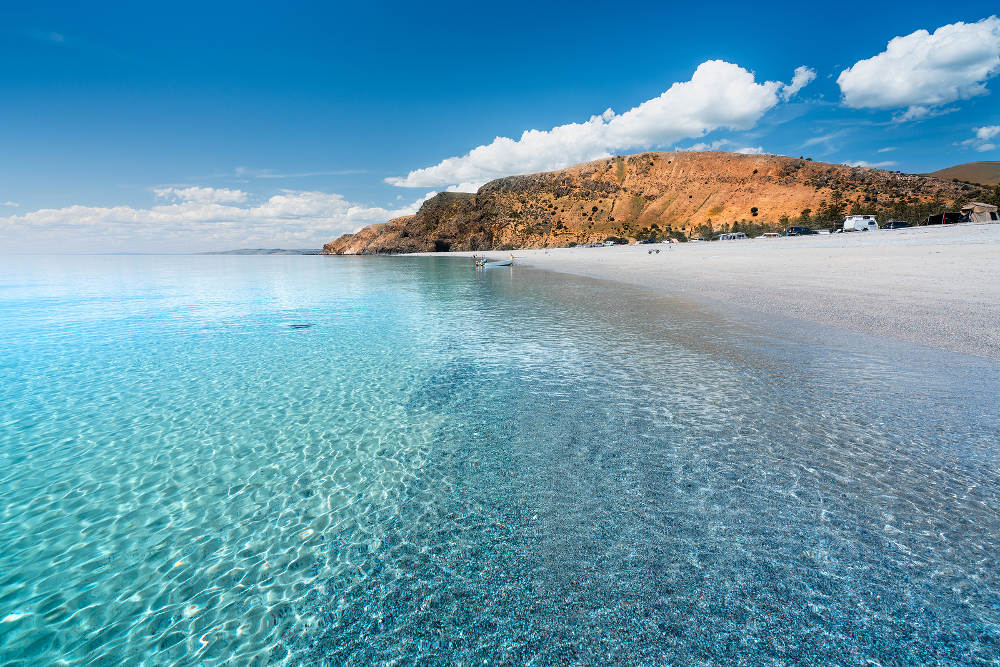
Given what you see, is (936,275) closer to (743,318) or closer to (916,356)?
(743,318)

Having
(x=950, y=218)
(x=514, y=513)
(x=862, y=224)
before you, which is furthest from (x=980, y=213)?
(x=514, y=513)

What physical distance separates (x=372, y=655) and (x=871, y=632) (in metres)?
3.97

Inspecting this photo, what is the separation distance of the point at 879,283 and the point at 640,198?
120m

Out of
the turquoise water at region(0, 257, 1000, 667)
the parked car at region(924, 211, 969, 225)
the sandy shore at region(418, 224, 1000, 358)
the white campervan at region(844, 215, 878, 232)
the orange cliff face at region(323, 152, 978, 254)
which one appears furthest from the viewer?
the orange cliff face at region(323, 152, 978, 254)

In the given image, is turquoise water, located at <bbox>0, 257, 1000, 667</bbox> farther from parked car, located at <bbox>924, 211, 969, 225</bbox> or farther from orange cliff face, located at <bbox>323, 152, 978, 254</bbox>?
orange cliff face, located at <bbox>323, 152, 978, 254</bbox>

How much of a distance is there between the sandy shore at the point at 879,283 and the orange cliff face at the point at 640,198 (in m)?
63.6

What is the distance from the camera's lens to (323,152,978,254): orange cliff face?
9075 centimetres

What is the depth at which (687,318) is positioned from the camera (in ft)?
55.1

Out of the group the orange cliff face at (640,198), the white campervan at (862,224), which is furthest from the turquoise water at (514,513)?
the orange cliff face at (640,198)

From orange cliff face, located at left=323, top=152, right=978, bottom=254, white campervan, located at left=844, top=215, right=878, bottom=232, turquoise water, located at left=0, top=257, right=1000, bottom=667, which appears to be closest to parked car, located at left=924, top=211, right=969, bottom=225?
white campervan, located at left=844, top=215, right=878, bottom=232

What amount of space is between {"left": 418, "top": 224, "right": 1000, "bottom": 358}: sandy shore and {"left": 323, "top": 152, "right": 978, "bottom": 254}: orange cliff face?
2505 inches

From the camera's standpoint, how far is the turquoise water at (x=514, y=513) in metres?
3.52

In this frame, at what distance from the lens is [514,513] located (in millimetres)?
5172

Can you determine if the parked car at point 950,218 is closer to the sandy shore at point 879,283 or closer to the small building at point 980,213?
the small building at point 980,213
